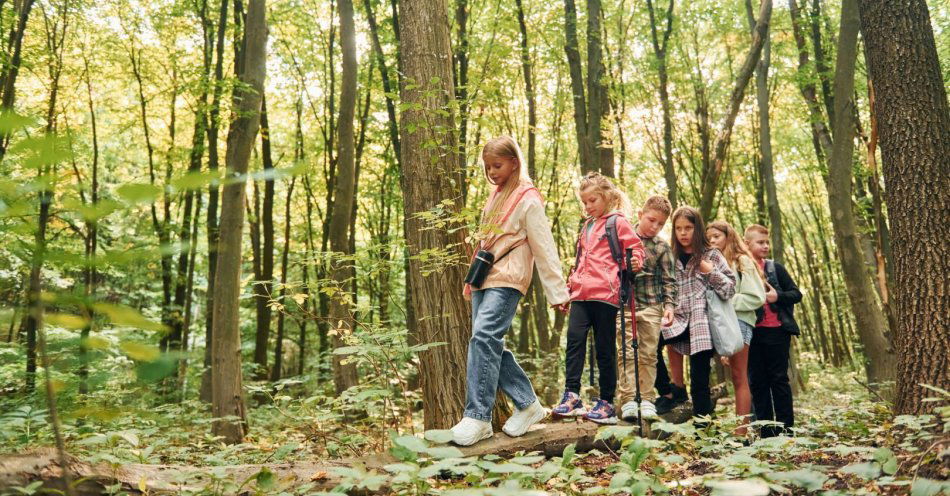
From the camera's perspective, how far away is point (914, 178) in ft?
13.9

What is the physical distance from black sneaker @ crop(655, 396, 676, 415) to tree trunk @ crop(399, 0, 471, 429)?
6.88 ft

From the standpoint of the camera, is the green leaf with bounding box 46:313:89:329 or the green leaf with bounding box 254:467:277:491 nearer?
the green leaf with bounding box 46:313:89:329

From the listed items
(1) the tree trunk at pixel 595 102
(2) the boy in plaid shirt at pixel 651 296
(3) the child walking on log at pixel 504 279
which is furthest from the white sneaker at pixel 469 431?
(1) the tree trunk at pixel 595 102

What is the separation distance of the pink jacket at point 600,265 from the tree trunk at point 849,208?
4562 mm

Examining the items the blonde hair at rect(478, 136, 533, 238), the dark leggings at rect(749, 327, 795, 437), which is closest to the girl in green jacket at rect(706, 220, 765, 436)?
the dark leggings at rect(749, 327, 795, 437)

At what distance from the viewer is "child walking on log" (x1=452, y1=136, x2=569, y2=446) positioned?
3.70 m

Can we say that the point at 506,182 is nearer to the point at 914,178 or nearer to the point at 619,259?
the point at 619,259

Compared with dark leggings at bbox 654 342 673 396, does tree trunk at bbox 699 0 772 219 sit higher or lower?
higher

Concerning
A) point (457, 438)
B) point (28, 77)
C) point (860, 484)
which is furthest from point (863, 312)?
point (28, 77)

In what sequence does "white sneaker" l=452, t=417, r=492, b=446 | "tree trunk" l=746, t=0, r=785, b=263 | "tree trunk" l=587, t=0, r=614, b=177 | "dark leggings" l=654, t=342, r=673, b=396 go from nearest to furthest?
"white sneaker" l=452, t=417, r=492, b=446
"dark leggings" l=654, t=342, r=673, b=396
"tree trunk" l=587, t=0, r=614, b=177
"tree trunk" l=746, t=0, r=785, b=263

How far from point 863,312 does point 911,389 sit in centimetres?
471

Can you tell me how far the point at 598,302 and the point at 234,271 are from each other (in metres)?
5.19

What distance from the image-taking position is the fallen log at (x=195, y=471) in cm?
251

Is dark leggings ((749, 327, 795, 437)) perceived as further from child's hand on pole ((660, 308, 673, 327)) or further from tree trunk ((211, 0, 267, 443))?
tree trunk ((211, 0, 267, 443))
